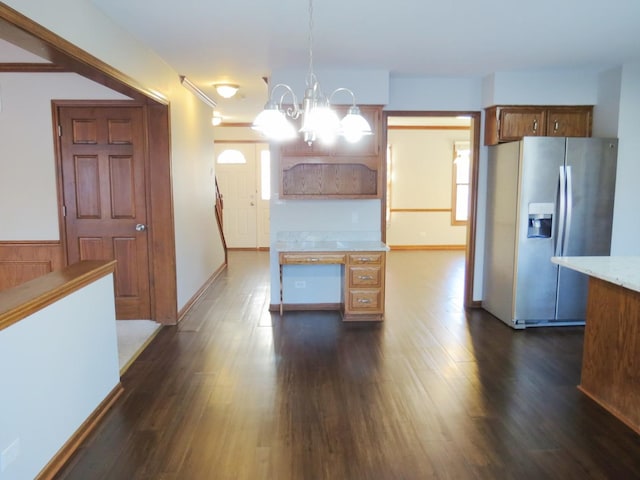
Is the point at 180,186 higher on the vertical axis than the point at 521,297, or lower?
higher

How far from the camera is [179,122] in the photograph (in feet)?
15.3

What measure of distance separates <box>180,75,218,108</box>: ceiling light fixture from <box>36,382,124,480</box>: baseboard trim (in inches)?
128

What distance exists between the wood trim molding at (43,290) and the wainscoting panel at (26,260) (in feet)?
5.71

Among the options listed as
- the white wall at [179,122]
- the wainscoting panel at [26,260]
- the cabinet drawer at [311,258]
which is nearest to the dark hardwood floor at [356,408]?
the cabinet drawer at [311,258]

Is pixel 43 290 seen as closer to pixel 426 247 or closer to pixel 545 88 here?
pixel 545 88

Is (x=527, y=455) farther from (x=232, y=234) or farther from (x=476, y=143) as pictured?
(x=232, y=234)

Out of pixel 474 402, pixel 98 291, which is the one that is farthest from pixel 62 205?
pixel 474 402

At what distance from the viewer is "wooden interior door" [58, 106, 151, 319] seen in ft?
13.8

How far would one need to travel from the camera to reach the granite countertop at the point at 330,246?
444 centimetres

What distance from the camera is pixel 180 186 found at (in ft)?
15.3

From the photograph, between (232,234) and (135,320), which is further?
(232,234)

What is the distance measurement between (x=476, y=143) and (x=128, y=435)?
14.3 ft

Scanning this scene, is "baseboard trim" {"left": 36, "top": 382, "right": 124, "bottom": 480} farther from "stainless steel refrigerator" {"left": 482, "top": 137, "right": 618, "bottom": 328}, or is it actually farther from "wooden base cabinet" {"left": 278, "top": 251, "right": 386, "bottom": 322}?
"stainless steel refrigerator" {"left": 482, "top": 137, "right": 618, "bottom": 328}

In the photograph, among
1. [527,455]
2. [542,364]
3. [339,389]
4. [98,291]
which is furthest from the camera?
[542,364]
